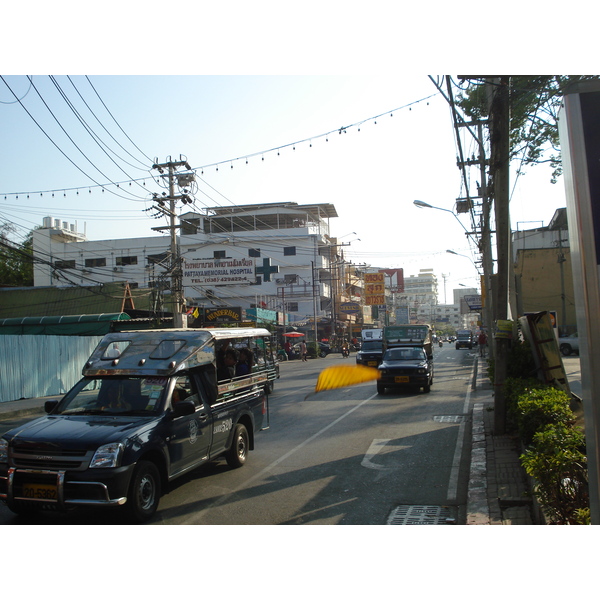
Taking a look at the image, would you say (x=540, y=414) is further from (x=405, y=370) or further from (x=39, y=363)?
(x=39, y=363)

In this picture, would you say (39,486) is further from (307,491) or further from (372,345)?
(372,345)

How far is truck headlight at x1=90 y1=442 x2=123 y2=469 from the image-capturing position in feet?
18.2

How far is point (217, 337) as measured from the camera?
847 centimetres

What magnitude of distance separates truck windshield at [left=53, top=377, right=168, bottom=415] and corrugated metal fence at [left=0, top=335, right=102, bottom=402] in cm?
1424

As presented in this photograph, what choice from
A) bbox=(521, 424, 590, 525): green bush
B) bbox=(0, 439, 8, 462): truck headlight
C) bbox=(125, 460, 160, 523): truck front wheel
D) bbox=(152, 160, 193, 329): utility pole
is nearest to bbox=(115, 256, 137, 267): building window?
bbox=(152, 160, 193, 329): utility pole

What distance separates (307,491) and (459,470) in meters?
2.52

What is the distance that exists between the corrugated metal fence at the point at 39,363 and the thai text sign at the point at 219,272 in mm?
9345

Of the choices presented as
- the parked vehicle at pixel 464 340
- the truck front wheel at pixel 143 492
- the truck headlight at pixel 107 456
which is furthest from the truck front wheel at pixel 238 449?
the parked vehicle at pixel 464 340

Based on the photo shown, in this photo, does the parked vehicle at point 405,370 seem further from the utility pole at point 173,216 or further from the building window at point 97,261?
the building window at point 97,261

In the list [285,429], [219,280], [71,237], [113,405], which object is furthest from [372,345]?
[71,237]

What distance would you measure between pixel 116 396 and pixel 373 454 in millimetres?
4571

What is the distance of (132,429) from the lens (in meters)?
5.99

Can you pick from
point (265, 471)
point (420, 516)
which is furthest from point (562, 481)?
point (265, 471)

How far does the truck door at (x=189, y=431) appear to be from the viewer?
21.8 ft
